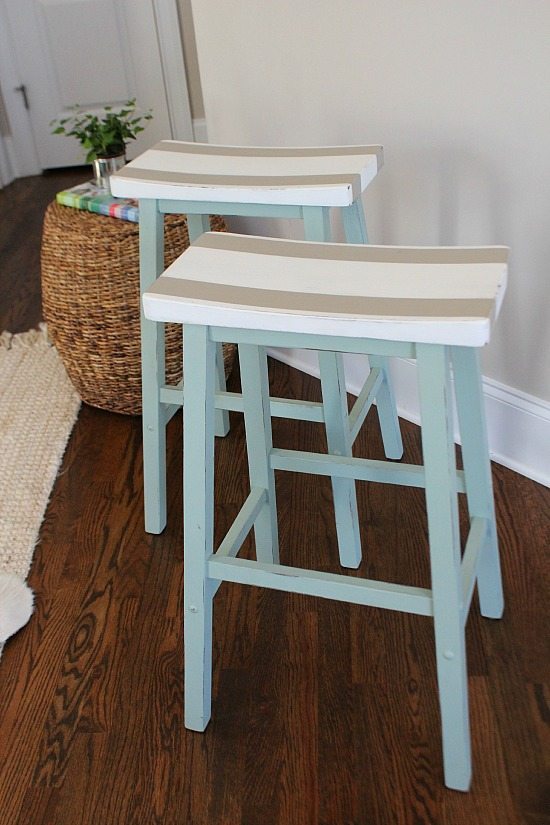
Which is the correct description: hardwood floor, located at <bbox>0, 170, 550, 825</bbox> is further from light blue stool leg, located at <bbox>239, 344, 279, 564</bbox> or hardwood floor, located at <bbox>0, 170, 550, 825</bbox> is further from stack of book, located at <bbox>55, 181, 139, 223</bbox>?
stack of book, located at <bbox>55, 181, 139, 223</bbox>

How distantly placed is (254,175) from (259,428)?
39 cm

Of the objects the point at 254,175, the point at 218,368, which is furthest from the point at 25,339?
the point at 254,175

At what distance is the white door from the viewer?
367 cm

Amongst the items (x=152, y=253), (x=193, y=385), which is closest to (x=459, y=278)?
(x=193, y=385)

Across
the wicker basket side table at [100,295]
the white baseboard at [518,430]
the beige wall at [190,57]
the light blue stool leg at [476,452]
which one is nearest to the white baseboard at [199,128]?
the beige wall at [190,57]

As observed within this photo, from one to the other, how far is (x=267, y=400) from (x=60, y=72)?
10.1 feet

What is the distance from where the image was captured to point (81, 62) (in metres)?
3.85

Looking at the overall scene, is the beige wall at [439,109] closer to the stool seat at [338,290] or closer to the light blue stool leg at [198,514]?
the stool seat at [338,290]

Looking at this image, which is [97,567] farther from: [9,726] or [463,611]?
[463,611]

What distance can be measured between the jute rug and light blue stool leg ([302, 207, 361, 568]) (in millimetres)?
561

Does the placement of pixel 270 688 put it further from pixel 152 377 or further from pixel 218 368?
pixel 218 368

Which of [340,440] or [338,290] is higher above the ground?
[338,290]

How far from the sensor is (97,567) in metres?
1.66

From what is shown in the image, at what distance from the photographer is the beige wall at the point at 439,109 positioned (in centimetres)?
151
